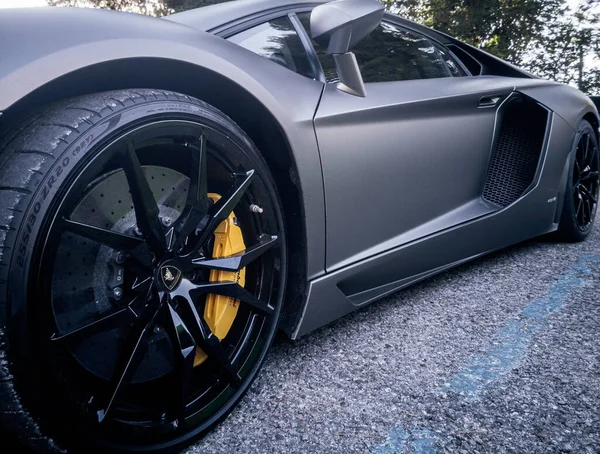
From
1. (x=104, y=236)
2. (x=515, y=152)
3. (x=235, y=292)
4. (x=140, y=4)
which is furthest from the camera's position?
(x=140, y=4)

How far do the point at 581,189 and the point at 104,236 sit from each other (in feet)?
9.47

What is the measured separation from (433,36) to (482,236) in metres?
1.06

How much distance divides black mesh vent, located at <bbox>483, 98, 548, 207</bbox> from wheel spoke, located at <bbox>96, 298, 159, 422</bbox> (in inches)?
→ 68.2

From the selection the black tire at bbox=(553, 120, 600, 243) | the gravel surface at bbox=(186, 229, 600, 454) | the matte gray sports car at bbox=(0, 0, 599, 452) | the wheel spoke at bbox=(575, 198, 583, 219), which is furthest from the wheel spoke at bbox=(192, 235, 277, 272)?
the wheel spoke at bbox=(575, 198, 583, 219)

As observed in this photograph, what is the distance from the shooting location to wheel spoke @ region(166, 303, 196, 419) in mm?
1195

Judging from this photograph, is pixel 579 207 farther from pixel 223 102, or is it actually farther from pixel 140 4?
pixel 140 4

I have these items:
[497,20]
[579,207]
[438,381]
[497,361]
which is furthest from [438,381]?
[497,20]

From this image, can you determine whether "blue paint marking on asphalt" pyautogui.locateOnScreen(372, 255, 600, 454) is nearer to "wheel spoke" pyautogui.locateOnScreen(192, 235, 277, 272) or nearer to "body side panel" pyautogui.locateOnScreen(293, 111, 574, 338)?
"body side panel" pyautogui.locateOnScreen(293, 111, 574, 338)

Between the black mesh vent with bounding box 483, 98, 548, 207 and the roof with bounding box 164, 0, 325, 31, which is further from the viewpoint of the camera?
the black mesh vent with bounding box 483, 98, 548, 207

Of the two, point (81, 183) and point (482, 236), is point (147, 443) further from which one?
point (482, 236)

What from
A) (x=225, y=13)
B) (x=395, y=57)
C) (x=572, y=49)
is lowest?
(x=572, y=49)

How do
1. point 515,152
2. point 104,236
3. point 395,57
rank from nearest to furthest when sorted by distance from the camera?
point 104,236 → point 395,57 → point 515,152

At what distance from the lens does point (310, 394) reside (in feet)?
4.87

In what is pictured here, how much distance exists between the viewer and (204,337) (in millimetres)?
1257
